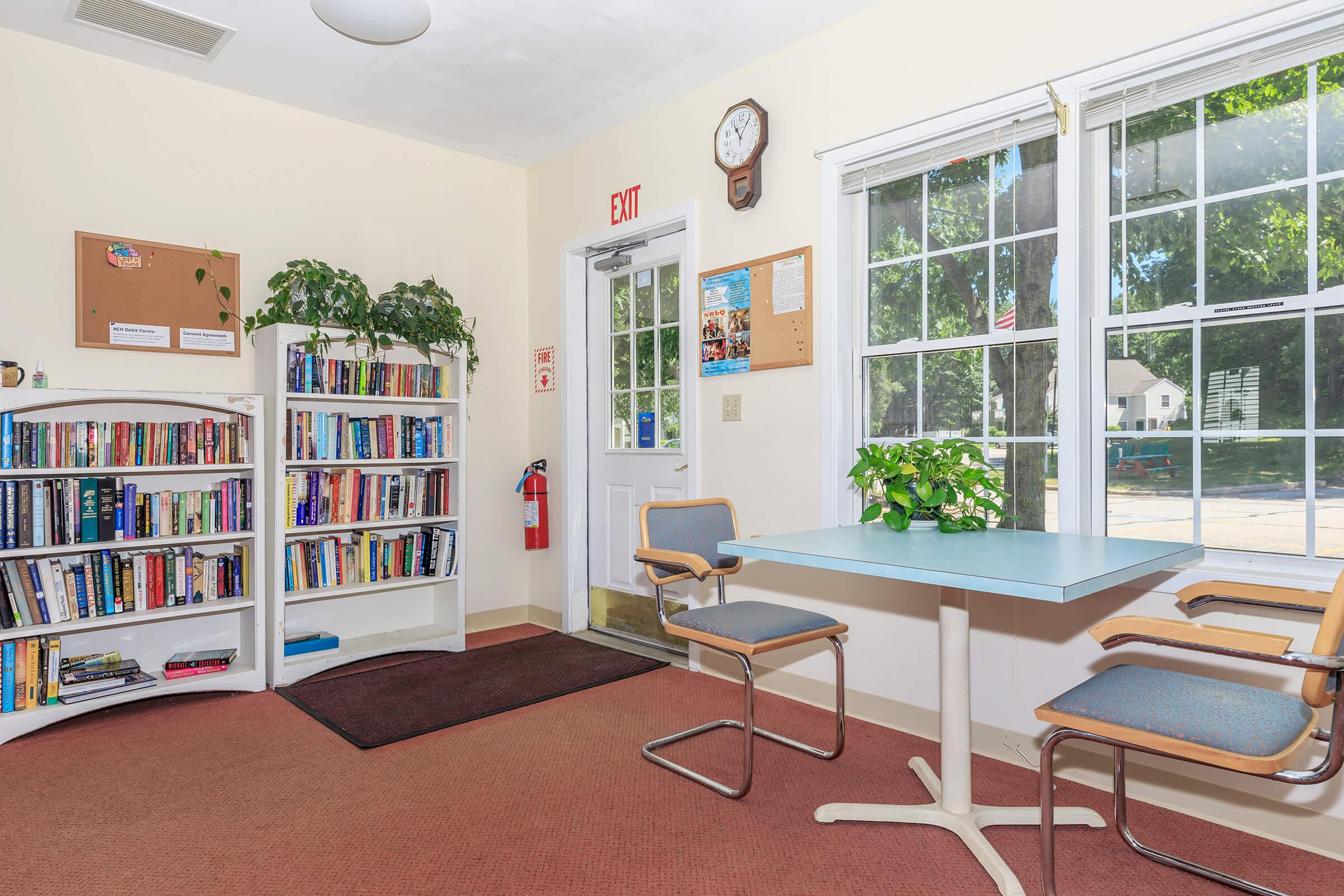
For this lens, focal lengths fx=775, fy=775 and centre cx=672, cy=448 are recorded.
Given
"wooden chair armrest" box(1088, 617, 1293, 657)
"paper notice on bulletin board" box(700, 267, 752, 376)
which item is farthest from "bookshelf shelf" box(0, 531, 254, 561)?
"wooden chair armrest" box(1088, 617, 1293, 657)

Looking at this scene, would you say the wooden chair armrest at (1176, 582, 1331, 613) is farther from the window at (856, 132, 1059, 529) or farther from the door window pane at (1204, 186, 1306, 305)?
the door window pane at (1204, 186, 1306, 305)

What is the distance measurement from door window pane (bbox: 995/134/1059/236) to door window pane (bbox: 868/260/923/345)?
1.19 ft

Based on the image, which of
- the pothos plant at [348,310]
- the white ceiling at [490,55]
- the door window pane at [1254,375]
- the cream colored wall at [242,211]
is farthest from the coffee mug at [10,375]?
the door window pane at [1254,375]

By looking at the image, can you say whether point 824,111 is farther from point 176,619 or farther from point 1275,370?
point 176,619

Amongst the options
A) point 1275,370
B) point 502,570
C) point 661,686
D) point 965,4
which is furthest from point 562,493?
point 1275,370

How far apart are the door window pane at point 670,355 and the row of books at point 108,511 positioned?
2078mm

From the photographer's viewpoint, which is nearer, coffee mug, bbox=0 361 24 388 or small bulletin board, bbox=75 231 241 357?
coffee mug, bbox=0 361 24 388

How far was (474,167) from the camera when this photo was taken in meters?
4.75

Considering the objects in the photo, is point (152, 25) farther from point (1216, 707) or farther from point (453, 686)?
point (1216, 707)

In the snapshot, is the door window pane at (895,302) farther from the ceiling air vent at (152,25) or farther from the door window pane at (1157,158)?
the ceiling air vent at (152,25)

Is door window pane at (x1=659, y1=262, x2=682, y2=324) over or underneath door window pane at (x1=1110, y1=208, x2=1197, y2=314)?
over

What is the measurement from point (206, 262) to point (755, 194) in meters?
2.64

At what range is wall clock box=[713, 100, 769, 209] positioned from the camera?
11.3ft

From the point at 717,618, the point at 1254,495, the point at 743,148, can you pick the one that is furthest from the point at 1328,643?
the point at 743,148
